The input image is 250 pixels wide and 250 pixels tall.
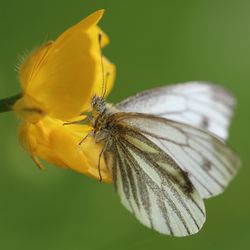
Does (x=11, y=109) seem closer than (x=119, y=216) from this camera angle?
Yes

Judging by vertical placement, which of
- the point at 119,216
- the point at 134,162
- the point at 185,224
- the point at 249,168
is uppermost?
the point at 134,162

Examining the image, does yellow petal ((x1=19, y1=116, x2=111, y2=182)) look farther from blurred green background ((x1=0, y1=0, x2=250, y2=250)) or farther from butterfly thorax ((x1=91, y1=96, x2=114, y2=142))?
blurred green background ((x1=0, y1=0, x2=250, y2=250))

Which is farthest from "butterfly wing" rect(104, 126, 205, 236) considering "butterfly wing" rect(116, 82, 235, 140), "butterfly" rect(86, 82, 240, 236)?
"butterfly wing" rect(116, 82, 235, 140)

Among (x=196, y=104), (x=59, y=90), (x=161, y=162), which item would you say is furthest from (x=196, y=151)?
(x=59, y=90)

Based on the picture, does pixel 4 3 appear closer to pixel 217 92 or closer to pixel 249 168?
pixel 217 92

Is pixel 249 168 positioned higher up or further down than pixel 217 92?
further down

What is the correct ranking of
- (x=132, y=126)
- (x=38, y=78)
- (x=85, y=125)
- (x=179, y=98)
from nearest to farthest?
1. (x=38, y=78)
2. (x=85, y=125)
3. (x=132, y=126)
4. (x=179, y=98)

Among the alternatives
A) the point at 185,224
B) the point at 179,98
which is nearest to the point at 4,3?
the point at 179,98
